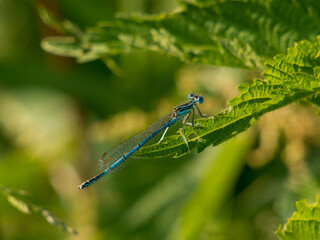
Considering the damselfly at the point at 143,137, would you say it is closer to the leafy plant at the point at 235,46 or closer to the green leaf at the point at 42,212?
the leafy plant at the point at 235,46

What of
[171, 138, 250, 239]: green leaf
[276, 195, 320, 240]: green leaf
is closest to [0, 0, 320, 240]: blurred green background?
[171, 138, 250, 239]: green leaf

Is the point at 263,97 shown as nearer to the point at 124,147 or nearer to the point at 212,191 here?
the point at 124,147

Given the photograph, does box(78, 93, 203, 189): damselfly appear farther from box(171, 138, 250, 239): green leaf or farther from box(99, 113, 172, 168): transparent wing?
box(171, 138, 250, 239): green leaf

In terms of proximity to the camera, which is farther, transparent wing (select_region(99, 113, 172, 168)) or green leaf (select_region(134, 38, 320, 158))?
transparent wing (select_region(99, 113, 172, 168))

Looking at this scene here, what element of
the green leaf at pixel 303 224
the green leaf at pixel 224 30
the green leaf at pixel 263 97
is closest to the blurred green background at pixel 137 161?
the green leaf at pixel 224 30

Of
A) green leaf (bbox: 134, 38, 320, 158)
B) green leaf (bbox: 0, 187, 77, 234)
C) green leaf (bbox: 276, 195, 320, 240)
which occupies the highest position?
green leaf (bbox: 0, 187, 77, 234)

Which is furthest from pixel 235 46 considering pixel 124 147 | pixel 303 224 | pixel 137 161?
pixel 137 161
